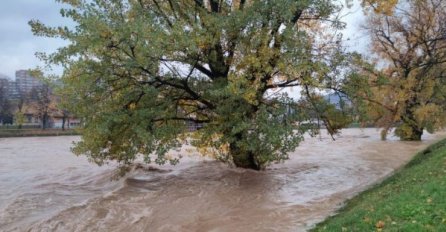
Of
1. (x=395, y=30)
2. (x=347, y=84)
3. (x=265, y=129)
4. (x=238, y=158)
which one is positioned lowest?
(x=238, y=158)

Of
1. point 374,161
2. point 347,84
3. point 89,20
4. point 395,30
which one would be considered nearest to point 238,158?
point 347,84

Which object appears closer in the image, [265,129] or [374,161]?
[265,129]

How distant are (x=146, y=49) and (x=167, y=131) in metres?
3.57

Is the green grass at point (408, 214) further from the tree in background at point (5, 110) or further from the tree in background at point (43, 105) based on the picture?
the tree in background at point (5, 110)

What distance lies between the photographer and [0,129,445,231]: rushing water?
12.2 metres

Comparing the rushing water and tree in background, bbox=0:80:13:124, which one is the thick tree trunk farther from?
tree in background, bbox=0:80:13:124

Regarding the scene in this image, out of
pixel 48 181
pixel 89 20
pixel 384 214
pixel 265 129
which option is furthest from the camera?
pixel 48 181

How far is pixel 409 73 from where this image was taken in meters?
35.5

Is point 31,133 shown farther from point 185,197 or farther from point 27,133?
point 185,197

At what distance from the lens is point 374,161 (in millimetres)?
25469

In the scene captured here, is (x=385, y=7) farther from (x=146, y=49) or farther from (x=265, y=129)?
(x=146, y=49)

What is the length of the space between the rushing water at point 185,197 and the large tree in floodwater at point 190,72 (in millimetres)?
1669

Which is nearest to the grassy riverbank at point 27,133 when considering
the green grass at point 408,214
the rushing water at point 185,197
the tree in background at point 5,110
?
the tree in background at point 5,110

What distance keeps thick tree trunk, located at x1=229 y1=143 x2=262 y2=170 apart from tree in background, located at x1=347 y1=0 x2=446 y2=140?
14800 mm
